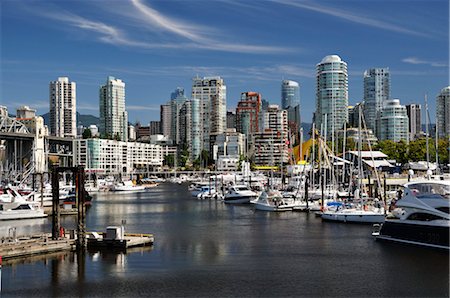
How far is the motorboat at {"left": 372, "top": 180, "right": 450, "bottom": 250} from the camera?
4706 centimetres

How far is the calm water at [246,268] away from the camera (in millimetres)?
38125

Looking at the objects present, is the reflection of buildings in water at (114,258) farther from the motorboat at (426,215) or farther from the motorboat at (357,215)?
the motorboat at (357,215)

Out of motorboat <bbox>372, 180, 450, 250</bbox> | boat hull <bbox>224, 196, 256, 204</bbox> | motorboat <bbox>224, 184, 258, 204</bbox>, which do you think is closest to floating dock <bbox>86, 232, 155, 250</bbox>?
motorboat <bbox>372, 180, 450, 250</bbox>

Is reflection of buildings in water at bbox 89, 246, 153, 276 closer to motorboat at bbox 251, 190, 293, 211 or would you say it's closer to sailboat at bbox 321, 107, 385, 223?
sailboat at bbox 321, 107, 385, 223

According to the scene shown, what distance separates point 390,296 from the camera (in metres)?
36.3

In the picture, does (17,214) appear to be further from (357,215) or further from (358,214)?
(358,214)

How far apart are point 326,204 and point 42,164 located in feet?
399

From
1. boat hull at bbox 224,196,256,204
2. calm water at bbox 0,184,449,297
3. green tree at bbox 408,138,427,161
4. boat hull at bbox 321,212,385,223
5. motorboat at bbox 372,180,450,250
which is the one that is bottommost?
calm water at bbox 0,184,449,297

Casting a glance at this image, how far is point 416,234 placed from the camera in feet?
163

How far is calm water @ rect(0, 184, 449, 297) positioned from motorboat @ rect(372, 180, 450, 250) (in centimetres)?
100

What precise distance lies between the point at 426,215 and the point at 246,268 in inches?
562

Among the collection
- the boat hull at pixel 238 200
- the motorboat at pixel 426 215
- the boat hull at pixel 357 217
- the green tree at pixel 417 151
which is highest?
the green tree at pixel 417 151

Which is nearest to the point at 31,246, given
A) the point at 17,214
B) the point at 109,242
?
the point at 109,242

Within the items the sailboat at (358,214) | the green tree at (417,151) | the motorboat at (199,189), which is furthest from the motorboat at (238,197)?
the green tree at (417,151)
